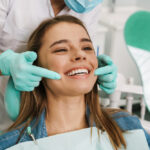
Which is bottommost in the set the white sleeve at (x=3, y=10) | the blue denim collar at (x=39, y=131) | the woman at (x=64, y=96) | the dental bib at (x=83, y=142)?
the dental bib at (x=83, y=142)

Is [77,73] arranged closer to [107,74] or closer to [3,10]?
[107,74]

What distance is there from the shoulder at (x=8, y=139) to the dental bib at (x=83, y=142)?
0.04 m

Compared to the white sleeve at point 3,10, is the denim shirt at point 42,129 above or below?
below

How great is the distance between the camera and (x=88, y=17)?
1.35 metres

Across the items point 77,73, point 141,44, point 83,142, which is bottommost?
point 83,142

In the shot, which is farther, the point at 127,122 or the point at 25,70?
the point at 127,122

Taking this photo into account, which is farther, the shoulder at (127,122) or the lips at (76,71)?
the shoulder at (127,122)

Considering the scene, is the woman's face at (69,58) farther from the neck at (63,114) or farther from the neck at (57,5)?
the neck at (57,5)

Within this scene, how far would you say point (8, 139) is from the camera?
1024 millimetres

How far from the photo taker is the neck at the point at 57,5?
1.24m

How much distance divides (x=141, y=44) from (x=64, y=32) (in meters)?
0.47

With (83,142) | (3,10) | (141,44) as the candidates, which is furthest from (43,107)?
(141,44)

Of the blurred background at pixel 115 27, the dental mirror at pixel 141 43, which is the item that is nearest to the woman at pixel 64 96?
the dental mirror at pixel 141 43

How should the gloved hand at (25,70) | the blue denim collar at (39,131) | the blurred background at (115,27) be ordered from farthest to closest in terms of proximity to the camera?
the blurred background at (115,27), the blue denim collar at (39,131), the gloved hand at (25,70)
